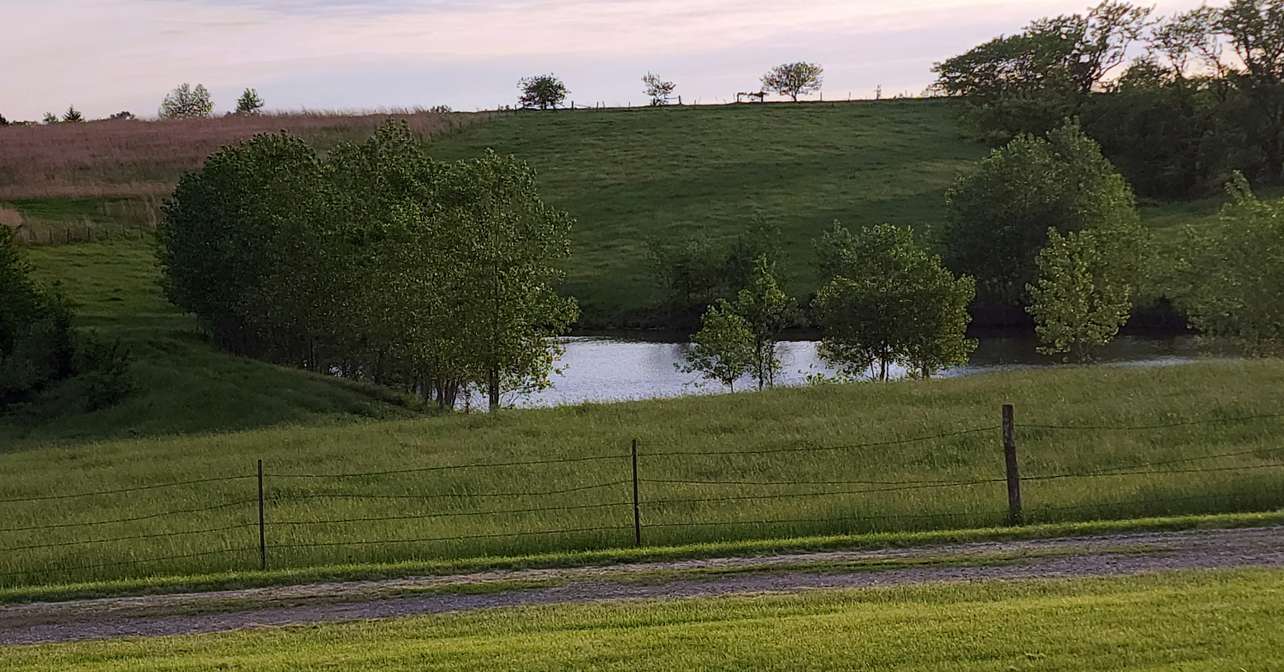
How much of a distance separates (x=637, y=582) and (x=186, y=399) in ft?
89.0

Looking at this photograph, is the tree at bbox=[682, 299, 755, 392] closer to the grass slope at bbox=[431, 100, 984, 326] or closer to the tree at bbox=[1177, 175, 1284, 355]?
the tree at bbox=[1177, 175, 1284, 355]

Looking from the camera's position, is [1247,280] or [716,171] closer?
[1247,280]

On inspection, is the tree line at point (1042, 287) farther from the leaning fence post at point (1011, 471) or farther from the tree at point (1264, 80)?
the tree at point (1264, 80)

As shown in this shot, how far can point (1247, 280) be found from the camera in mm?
40438

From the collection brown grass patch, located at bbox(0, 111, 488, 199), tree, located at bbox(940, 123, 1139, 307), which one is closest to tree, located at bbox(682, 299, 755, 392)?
tree, located at bbox(940, 123, 1139, 307)

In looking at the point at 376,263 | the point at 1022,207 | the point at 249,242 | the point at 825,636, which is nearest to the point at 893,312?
the point at 1022,207

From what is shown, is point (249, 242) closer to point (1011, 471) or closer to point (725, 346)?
point (725, 346)

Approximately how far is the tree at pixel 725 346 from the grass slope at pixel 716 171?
22.4 metres

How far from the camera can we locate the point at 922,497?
16766 millimetres

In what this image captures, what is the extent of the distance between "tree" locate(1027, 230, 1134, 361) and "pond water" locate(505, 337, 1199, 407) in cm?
176

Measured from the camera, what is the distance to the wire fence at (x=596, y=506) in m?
15.4

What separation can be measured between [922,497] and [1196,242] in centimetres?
3481

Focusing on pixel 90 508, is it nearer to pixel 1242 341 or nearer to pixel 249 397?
pixel 249 397

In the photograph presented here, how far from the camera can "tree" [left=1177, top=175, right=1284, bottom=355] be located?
39875 mm
